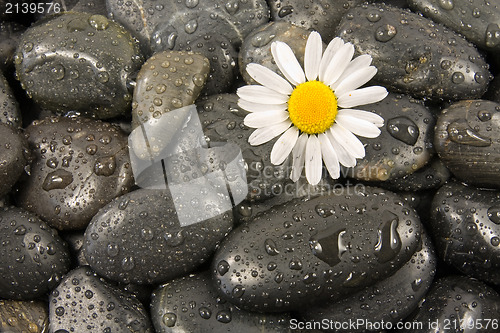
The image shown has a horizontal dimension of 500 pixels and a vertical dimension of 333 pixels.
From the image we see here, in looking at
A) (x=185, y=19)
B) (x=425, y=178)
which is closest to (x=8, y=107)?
(x=185, y=19)

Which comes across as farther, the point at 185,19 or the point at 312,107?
the point at 185,19

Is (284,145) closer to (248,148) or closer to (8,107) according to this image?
(248,148)

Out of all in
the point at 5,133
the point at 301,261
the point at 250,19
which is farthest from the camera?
the point at 250,19

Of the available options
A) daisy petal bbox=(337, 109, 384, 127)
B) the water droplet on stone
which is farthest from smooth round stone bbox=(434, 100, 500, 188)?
the water droplet on stone

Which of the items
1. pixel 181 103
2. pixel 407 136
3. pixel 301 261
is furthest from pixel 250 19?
pixel 301 261

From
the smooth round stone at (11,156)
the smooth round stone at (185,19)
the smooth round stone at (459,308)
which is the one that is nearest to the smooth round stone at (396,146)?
the smooth round stone at (459,308)

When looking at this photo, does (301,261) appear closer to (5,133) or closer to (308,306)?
(308,306)

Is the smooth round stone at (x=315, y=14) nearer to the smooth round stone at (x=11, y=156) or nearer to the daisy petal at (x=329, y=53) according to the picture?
the daisy petal at (x=329, y=53)
